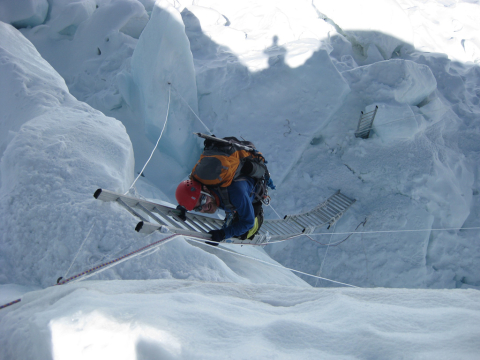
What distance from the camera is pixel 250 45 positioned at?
555 centimetres

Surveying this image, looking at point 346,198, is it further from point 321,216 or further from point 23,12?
point 23,12

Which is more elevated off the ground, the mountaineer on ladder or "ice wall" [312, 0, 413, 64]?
"ice wall" [312, 0, 413, 64]

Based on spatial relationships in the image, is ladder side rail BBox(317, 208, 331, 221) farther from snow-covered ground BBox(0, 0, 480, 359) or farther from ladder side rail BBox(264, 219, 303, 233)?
ladder side rail BBox(264, 219, 303, 233)

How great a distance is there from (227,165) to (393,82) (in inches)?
141

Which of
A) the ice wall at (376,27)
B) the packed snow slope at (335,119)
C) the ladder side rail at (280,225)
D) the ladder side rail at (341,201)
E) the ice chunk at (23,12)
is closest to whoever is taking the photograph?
the ladder side rail at (280,225)

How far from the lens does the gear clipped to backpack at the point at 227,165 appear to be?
2275mm

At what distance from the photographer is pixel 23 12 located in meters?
5.70

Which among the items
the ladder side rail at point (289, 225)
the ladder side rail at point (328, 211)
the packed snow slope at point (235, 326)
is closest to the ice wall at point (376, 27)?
the ladder side rail at point (328, 211)

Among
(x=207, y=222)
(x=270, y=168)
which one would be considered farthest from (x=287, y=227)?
(x=207, y=222)

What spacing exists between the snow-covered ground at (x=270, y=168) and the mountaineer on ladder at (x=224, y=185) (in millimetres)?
341

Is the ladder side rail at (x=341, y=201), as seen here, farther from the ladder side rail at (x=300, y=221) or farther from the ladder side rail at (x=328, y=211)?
the ladder side rail at (x=300, y=221)

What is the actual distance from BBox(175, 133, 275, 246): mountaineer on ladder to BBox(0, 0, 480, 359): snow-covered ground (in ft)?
1.12

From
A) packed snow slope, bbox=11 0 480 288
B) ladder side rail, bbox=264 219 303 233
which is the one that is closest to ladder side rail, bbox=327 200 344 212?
packed snow slope, bbox=11 0 480 288

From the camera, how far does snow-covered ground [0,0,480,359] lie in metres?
0.96
